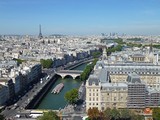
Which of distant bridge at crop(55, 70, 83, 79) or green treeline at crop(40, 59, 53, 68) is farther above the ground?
green treeline at crop(40, 59, 53, 68)

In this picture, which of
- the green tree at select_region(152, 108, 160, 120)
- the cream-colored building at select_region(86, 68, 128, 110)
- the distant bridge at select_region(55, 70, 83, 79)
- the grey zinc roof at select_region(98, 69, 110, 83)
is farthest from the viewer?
the distant bridge at select_region(55, 70, 83, 79)

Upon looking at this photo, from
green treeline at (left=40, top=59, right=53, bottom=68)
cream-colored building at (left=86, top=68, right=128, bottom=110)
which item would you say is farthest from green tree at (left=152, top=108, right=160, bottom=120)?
green treeline at (left=40, top=59, right=53, bottom=68)

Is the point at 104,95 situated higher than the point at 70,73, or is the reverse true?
the point at 104,95

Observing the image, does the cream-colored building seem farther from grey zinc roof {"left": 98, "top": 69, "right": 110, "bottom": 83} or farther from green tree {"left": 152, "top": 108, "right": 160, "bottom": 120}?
green tree {"left": 152, "top": 108, "right": 160, "bottom": 120}

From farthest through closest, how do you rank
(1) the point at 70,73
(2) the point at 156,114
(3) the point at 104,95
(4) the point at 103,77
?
(1) the point at 70,73
(4) the point at 103,77
(3) the point at 104,95
(2) the point at 156,114

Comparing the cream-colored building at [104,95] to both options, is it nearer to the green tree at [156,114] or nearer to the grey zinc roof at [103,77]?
the grey zinc roof at [103,77]

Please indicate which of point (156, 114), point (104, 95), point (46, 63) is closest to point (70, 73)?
point (46, 63)

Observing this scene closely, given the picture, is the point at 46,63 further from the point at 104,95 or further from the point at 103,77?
the point at 104,95

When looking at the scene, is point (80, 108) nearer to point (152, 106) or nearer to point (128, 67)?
point (152, 106)

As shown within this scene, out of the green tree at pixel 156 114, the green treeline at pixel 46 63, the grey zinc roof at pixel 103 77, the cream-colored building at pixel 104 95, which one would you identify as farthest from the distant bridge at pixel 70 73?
the green tree at pixel 156 114

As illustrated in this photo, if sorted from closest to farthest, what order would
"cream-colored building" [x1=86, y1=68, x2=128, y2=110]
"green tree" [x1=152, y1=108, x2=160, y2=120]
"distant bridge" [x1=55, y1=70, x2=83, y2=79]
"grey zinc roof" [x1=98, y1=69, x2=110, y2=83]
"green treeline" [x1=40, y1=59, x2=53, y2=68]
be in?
"green tree" [x1=152, y1=108, x2=160, y2=120]
"cream-colored building" [x1=86, y1=68, x2=128, y2=110]
"grey zinc roof" [x1=98, y1=69, x2=110, y2=83]
"distant bridge" [x1=55, y1=70, x2=83, y2=79]
"green treeline" [x1=40, y1=59, x2=53, y2=68]

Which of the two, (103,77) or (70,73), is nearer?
(103,77)
